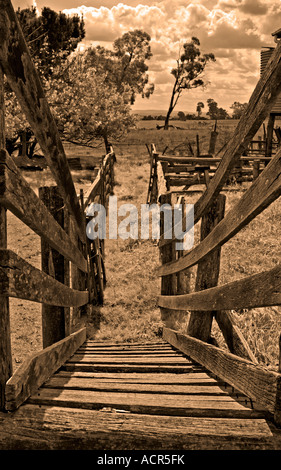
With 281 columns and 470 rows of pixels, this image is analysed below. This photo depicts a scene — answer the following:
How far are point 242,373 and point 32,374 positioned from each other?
94 cm

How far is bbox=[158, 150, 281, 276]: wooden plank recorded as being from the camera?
1692 mm

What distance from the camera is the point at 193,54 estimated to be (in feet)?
157

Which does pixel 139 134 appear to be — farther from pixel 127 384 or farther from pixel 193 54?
pixel 127 384

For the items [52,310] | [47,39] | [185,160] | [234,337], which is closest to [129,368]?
[52,310]

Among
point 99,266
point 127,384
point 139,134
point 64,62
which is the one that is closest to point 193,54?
point 139,134

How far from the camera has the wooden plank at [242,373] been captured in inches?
69.6

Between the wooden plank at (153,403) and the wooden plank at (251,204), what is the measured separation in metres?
0.78

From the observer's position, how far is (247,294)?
2.01 metres

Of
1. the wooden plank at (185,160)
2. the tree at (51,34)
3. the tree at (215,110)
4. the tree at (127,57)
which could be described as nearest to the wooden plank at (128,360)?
the wooden plank at (185,160)

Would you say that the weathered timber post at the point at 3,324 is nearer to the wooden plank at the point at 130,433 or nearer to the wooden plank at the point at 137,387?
the wooden plank at the point at 130,433

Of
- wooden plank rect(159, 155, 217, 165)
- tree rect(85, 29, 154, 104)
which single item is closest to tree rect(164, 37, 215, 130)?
tree rect(85, 29, 154, 104)

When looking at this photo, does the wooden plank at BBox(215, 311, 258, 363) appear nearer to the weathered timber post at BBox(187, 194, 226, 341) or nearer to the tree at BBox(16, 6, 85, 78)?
the weathered timber post at BBox(187, 194, 226, 341)

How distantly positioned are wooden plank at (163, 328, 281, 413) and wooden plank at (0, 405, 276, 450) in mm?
120

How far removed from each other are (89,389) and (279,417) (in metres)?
1.05
